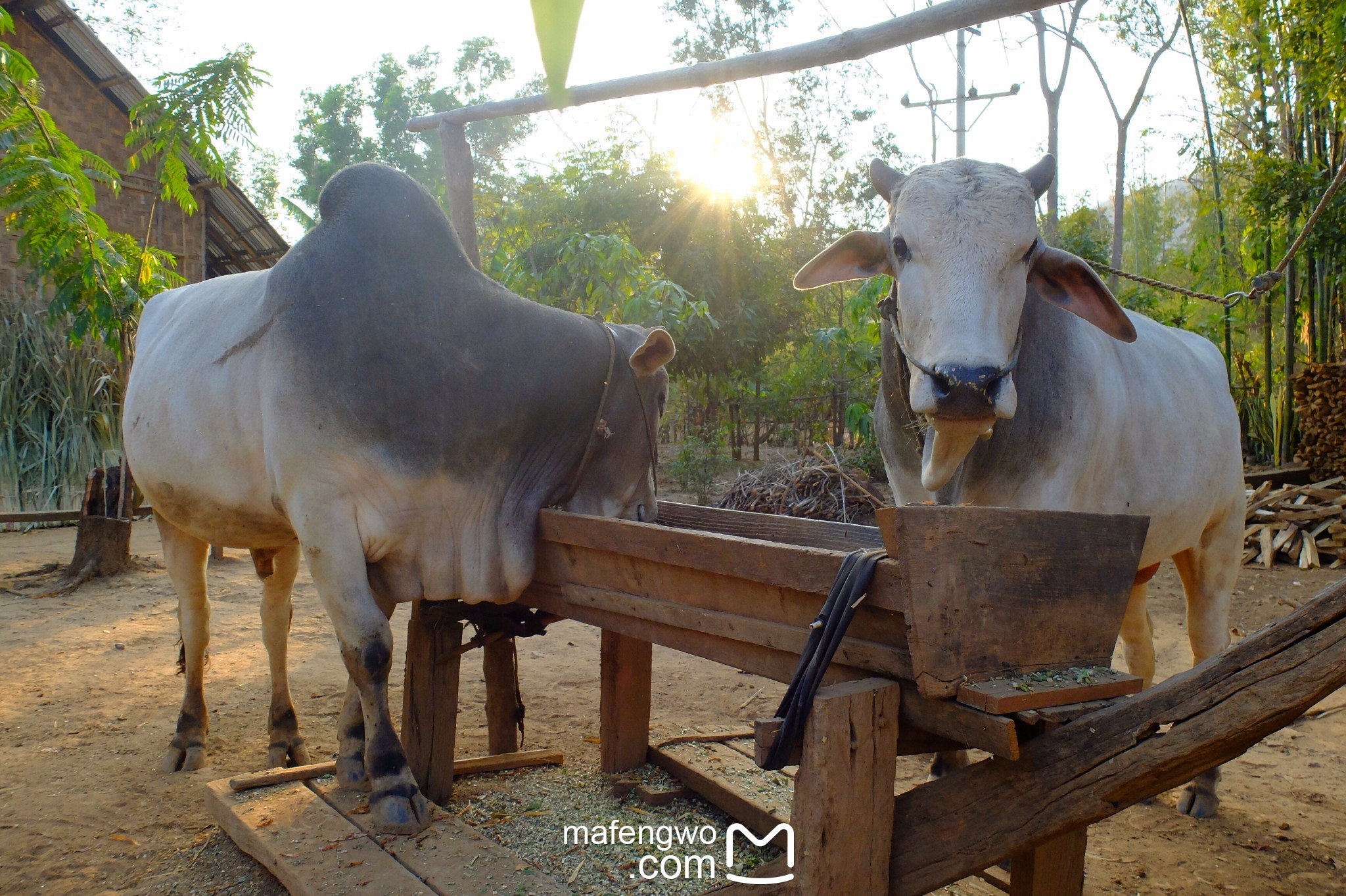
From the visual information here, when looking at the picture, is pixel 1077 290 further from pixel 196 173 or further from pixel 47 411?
pixel 196 173

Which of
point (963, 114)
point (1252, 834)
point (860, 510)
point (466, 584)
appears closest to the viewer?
point (466, 584)

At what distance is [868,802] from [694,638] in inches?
22.3

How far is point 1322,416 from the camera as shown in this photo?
8102 millimetres

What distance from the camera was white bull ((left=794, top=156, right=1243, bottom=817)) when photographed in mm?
2025

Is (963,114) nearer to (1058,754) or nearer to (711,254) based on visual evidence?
(711,254)

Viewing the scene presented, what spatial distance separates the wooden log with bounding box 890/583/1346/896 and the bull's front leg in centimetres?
147

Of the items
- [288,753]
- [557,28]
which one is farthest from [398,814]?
[557,28]

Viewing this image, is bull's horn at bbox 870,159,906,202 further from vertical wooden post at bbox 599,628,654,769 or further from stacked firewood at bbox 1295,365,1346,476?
stacked firewood at bbox 1295,365,1346,476

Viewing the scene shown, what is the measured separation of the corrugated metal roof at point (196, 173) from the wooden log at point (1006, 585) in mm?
9922

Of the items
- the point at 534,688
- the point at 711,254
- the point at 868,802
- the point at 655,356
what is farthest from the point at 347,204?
the point at 711,254

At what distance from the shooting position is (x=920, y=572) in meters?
1.46

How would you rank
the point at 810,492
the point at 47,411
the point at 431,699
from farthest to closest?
the point at 47,411
the point at 810,492
the point at 431,699

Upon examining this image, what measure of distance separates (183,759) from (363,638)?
1.63 m

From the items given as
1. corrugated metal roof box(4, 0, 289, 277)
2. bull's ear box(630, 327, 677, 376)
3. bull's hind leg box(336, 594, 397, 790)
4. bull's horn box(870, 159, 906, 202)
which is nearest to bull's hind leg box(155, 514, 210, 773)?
bull's hind leg box(336, 594, 397, 790)
